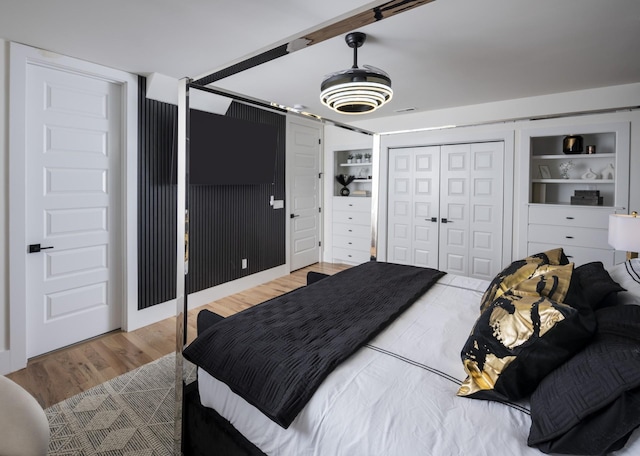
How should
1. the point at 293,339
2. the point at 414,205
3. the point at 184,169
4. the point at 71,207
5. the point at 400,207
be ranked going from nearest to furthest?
the point at 293,339 < the point at 184,169 < the point at 71,207 < the point at 414,205 < the point at 400,207

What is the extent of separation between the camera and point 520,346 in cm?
108

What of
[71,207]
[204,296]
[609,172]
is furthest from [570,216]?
[71,207]

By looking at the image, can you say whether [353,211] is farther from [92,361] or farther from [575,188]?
[92,361]

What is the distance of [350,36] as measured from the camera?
2.31m

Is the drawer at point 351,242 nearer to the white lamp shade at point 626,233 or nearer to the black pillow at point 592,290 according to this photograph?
the white lamp shade at point 626,233

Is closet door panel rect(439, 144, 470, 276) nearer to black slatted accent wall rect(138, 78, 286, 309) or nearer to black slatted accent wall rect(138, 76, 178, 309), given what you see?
black slatted accent wall rect(138, 78, 286, 309)

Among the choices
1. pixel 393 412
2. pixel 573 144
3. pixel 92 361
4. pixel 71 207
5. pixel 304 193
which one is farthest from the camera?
pixel 304 193

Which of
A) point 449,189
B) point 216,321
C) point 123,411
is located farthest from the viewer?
point 449,189

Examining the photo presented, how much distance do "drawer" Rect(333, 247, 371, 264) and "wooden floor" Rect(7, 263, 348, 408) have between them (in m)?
Answer: 2.71

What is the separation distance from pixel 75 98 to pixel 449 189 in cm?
412

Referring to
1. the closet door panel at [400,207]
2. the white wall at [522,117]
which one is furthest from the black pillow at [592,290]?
the closet door panel at [400,207]

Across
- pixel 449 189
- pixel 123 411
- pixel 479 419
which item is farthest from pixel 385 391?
pixel 449 189

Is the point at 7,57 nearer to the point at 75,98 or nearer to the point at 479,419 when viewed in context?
the point at 75,98

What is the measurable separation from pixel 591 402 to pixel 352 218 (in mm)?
4716
